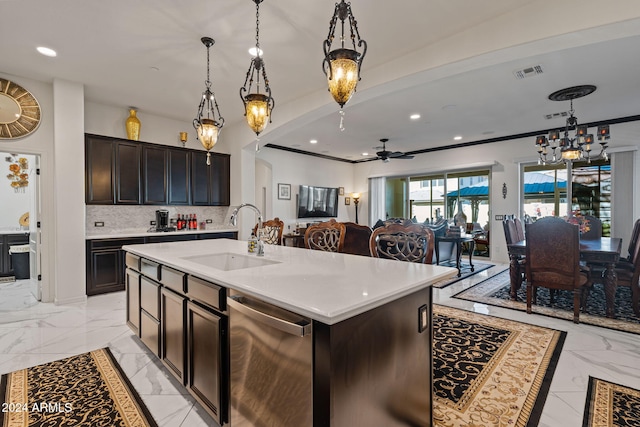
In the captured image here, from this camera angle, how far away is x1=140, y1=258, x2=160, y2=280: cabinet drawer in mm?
2215

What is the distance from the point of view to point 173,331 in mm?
1986

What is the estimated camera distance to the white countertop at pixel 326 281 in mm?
1084

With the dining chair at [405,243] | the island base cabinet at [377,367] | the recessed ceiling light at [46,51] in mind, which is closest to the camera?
the island base cabinet at [377,367]

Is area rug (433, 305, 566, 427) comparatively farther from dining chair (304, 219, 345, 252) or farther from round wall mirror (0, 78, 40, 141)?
round wall mirror (0, 78, 40, 141)

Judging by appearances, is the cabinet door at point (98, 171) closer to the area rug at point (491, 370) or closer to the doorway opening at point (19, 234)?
the doorway opening at point (19, 234)

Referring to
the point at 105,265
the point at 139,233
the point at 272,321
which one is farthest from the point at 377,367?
the point at 139,233

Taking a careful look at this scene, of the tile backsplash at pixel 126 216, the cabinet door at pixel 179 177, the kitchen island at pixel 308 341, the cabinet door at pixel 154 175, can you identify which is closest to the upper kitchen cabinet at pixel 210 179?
the cabinet door at pixel 179 177

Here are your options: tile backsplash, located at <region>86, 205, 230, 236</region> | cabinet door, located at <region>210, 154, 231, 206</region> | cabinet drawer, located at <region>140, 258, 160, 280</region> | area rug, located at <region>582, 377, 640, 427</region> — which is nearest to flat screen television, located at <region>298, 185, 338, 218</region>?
cabinet door, located at <region>210, 154, 231, 206</region>

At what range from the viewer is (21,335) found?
118 inches

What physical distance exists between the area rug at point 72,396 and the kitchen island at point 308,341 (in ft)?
1.16

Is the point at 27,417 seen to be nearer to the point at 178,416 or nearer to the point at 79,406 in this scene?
the point at 79,406

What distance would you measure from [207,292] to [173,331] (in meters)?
0.62

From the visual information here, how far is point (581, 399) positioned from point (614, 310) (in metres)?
2.37

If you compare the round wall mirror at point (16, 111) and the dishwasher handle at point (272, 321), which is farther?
the round wall mirror at point (16, 111)
